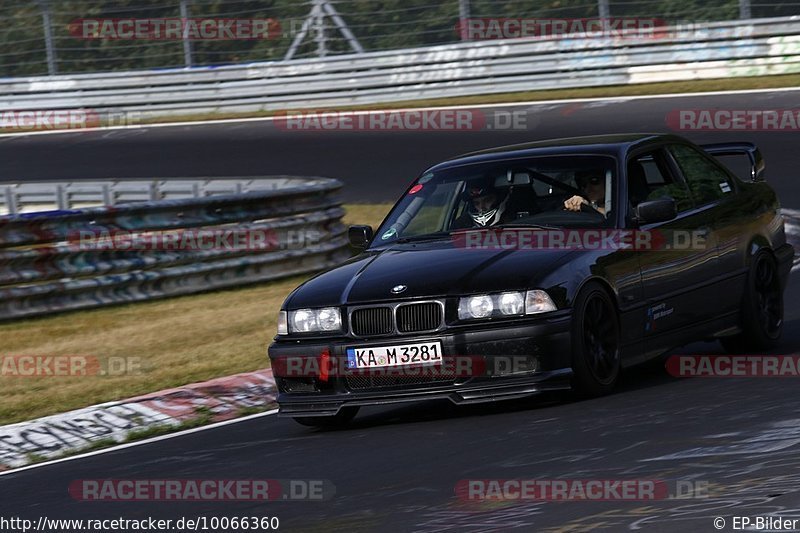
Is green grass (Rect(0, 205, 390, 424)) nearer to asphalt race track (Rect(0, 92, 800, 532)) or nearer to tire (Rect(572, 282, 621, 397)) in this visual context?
asphalt race track (Rect(0, 92, 800, 532))

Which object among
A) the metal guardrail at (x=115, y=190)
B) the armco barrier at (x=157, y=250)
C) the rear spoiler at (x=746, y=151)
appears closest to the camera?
the rear spoiler at (x=746, y=151)

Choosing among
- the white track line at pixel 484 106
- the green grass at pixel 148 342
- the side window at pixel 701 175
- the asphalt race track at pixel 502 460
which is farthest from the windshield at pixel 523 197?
the white track line at pixel 484 106

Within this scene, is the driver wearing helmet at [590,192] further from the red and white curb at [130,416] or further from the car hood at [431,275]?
the red and white curb at [130,416]

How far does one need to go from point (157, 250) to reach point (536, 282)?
20.1ft

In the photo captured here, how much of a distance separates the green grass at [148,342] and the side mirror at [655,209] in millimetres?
3014

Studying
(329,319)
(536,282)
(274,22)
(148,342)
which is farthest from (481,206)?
(274,22)

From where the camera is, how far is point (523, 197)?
818 cm

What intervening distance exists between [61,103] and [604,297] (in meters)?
21.6

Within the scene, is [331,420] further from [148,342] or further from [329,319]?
[148,342]

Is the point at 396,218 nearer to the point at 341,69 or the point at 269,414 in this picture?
the point at 269,414

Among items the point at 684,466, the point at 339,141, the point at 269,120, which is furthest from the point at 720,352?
the point at 269,120

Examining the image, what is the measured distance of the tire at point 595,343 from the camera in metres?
7.21

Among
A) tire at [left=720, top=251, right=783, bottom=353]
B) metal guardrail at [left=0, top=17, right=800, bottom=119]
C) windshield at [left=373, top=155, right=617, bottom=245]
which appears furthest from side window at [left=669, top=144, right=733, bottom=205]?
metal guardrail at [left=0, top=17, right=800, bottom=119]

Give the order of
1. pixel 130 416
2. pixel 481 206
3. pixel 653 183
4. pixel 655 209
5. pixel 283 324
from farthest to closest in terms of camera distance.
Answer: pixel 653 183 → pixel 130 416 → pixel 481 206 → pixel 655 209 → pixel 283 324
